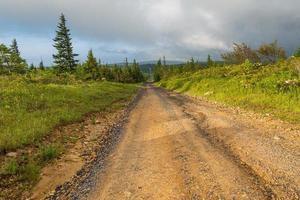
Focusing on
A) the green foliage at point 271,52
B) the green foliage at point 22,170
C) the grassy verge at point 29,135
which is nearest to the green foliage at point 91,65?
the green foliage at point 271,52

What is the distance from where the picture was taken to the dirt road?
6.80m

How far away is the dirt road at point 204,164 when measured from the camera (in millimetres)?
6797

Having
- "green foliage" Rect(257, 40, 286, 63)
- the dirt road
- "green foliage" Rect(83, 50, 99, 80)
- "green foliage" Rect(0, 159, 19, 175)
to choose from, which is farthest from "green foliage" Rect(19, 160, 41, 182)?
"green foliage" Rect(83, 50, 99, 80)

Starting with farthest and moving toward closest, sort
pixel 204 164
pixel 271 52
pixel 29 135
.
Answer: pixel 271 52 → pixel 29 135 → pixel 204 164

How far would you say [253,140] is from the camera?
1094 centimetres

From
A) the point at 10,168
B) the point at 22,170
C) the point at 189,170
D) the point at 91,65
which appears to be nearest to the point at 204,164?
the point at 189,170

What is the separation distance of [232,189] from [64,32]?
64891mm

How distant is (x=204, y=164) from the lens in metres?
8.52

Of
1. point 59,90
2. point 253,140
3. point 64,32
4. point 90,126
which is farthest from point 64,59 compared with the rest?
point 253,140

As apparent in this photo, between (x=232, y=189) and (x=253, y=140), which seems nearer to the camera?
(x=232, y=189)

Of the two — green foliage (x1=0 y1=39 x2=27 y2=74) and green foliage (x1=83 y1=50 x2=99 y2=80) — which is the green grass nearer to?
green foliage (x1=0 y1=39 x2=27 y2=74)

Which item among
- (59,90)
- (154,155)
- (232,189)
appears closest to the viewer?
(232,189)

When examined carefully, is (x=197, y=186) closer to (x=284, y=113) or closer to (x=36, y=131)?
(x=36, y=131)

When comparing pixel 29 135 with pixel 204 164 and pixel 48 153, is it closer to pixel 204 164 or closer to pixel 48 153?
pixel 48 153
